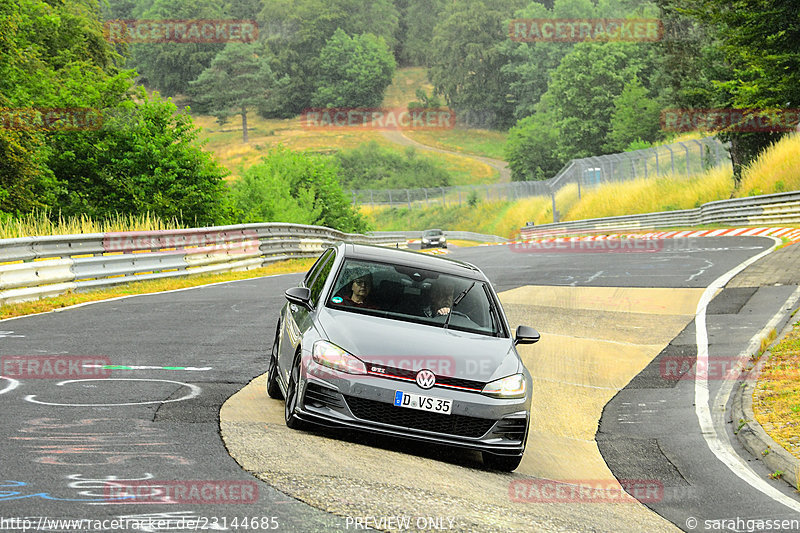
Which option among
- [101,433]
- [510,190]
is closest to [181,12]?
[510,190]

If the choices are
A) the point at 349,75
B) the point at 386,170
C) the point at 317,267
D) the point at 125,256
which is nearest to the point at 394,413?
the point at 317,267

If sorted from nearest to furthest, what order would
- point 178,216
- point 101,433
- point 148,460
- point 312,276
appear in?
point 148,460 < point 101,433 < point 312,276 < point 178,216

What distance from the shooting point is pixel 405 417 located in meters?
Answer: 7.32

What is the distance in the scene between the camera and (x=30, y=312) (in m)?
15.6

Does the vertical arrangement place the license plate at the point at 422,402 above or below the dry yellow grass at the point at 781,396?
above

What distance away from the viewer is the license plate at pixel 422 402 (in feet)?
23.9

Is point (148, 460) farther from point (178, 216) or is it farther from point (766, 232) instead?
point (766, 232)

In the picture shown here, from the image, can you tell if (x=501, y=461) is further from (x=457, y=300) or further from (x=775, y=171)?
(x=775, y=171)

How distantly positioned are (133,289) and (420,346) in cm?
1351

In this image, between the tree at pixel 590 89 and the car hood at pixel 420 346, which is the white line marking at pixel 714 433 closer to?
the car hood at pixel 420 346

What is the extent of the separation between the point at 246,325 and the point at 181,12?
621ft

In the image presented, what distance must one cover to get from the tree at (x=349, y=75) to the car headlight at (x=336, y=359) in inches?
6642

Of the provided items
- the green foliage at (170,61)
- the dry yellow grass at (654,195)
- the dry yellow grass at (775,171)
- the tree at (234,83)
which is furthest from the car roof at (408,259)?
the green foliage at (170,61)

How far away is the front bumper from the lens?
7301mm
